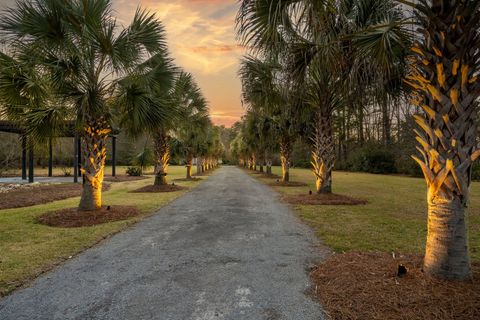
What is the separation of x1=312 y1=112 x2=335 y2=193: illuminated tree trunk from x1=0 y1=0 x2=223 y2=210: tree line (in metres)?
6.08

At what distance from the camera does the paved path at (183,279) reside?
2.94 meters

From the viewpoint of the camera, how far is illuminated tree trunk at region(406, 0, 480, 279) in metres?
3.28

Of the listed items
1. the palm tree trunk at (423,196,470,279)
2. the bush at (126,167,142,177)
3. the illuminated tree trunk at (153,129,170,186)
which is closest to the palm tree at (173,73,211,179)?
the illuminated tree trunk at (153,129,170,186)

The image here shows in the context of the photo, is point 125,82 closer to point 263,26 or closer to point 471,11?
point 263,26

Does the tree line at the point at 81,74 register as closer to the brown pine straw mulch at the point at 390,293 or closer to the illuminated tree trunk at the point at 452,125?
the brown pine straw mulch at the point at 390,293

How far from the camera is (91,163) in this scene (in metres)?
8.34

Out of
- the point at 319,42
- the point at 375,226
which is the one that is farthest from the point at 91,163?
the point at 375,226

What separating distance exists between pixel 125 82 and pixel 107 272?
18.8 ft

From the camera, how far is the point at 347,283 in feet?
11.5

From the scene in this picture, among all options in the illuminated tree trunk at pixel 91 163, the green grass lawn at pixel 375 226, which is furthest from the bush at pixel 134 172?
the green grass lawn at pixel 375 226

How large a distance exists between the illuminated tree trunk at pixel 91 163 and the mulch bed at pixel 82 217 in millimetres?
332

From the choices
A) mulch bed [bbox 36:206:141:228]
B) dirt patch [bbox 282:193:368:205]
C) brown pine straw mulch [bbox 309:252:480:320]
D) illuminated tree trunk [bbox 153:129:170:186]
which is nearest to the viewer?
brown pine straw mulch [bbox 309:252:480:320]

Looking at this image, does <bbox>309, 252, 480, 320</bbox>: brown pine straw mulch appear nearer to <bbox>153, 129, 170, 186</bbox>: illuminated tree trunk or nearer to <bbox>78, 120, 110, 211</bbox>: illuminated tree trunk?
<bbox>78, 120, 110, 211</bbox>: illuminated tree trunk

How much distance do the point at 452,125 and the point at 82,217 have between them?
26.9 ft
